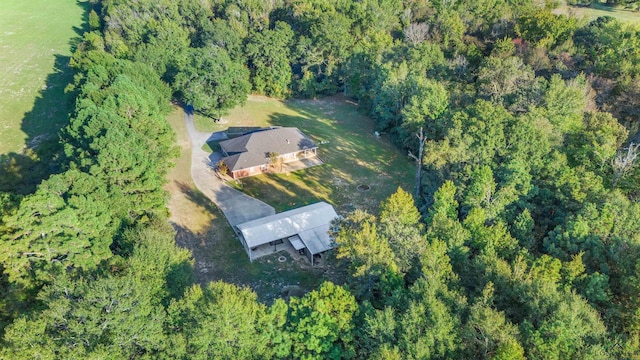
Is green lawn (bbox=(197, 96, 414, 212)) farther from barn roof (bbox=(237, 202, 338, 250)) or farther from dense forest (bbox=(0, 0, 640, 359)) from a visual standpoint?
barn roof (bbox=(237, 202, 338, 250))

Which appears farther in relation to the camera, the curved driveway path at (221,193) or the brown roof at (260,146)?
the brown roof at (260,146)

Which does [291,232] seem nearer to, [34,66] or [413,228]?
[413,228]

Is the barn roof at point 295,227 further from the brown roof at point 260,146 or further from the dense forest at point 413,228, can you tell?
the brown roof at point 260,146

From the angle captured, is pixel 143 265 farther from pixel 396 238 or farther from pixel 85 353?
pixel 396 238

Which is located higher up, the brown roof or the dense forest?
the dense forest

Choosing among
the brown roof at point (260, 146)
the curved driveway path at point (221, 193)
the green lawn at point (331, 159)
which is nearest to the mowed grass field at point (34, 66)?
the curved driveway path at point (221, 193)

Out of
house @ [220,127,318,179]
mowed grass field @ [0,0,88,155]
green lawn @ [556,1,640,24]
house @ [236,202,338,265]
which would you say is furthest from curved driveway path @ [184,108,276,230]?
green lawn @ [556,1,640,24]

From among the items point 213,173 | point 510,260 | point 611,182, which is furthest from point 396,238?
point 213,173

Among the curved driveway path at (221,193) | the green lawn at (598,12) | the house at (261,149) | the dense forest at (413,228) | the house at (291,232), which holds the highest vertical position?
the green lawn at (598,12)
